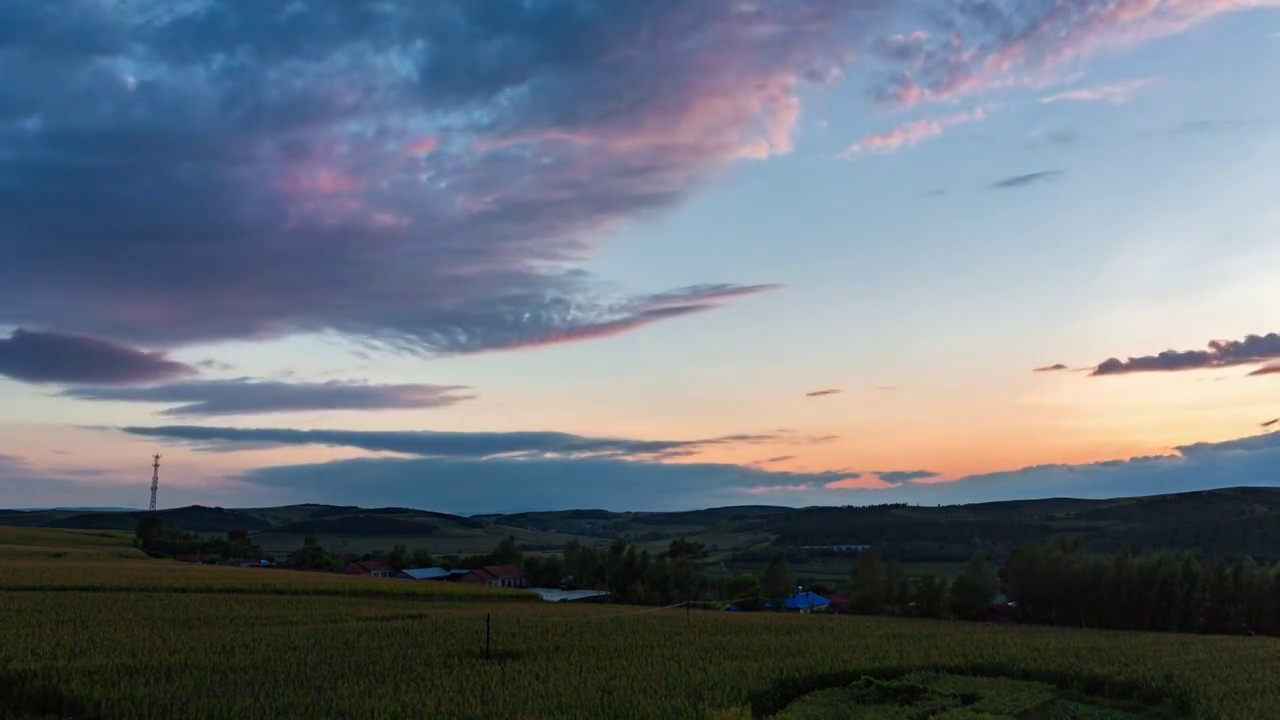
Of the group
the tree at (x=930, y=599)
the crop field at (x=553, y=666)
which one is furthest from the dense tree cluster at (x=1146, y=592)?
the crop field at (x=553, y=666)

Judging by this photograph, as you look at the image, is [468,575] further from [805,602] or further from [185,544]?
[185,544]

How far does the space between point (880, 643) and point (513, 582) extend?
85.8 meters

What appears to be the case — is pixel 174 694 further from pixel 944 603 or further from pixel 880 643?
pixel 944 603

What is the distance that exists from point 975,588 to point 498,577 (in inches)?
2661

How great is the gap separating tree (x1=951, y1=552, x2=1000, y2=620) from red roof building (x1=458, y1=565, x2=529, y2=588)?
206 feet

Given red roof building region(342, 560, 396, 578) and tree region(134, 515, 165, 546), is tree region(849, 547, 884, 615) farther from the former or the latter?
tree region(134, 515, 165, 546)

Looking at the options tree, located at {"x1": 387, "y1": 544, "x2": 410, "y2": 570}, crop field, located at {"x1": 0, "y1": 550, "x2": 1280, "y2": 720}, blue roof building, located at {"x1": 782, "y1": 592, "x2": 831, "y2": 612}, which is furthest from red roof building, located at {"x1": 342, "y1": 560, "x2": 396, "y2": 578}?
crop field, located at {"x1": 0, "y1": 550, "x2": 1280, "y2": 720}

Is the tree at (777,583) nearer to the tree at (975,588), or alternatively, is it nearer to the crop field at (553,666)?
the tree at (975,588)

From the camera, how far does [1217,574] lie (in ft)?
236

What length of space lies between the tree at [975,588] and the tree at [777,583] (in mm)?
21551

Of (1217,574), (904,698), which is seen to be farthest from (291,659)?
(1217,574)

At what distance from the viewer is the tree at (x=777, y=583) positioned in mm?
97250

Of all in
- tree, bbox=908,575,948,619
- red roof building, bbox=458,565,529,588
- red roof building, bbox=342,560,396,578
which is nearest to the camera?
tree, bbox=908,575,948,619

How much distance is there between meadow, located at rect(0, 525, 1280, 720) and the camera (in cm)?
2697
